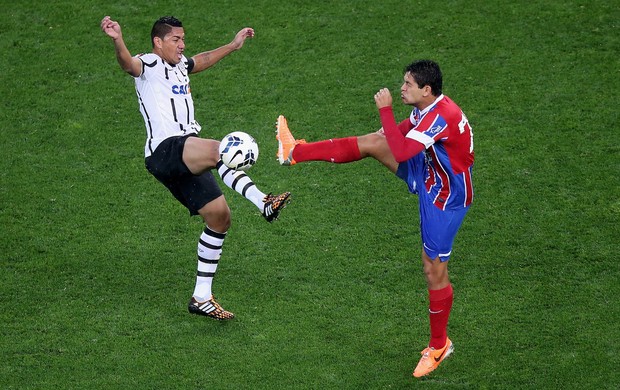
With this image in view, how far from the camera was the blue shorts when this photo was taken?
7598 millimetres

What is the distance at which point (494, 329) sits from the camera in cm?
825

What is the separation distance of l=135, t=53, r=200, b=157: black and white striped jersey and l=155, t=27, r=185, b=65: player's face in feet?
0.19

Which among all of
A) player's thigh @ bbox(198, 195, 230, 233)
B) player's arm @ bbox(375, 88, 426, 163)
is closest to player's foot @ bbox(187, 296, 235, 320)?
player's thigh @ bbox(198, 195, 230, 233)

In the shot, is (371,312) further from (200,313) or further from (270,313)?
(200,313)

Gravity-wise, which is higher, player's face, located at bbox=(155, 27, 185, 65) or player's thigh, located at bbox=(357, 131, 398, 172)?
player's face, located at bbox=(155, 27, 185, 65)

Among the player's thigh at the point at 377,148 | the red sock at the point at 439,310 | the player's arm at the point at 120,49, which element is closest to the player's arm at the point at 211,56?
the player's arm at the point at 120,49

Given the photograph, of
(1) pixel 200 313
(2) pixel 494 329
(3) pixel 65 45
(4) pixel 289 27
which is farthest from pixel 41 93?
(2) pixel 494 329

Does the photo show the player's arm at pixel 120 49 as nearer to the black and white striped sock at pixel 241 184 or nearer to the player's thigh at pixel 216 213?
the black and white striped sock at pixel 241 184

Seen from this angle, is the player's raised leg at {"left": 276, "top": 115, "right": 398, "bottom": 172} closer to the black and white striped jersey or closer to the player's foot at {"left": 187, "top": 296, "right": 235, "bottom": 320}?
the black and white striped jersey

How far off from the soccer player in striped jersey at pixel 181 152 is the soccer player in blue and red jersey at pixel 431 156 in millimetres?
664

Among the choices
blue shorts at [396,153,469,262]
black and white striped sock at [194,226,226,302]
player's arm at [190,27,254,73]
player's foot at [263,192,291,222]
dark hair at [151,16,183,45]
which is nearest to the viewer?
blue shorts at [396,153,469,262]

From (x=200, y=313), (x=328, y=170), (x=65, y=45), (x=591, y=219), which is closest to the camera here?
(x=200, y=313)

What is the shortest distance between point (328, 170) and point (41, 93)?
3772 millimetres

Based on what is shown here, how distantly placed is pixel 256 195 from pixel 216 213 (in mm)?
504
